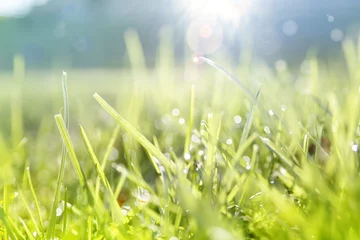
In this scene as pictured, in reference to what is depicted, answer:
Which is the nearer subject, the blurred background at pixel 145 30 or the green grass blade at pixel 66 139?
the green grass blade at pixel 66 139

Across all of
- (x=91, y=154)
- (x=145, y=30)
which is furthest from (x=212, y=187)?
(x=145, y=30)

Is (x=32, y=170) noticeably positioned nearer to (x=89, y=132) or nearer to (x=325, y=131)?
(x=89, y=132)

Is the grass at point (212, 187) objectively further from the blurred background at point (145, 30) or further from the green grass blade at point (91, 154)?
the blurred background at point (145, 30)

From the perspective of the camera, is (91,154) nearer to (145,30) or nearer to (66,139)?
(66,139)

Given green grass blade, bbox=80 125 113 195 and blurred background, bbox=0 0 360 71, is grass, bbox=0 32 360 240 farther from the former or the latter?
blurred background, bbox=0 0 360 71

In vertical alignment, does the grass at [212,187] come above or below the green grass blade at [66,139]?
below

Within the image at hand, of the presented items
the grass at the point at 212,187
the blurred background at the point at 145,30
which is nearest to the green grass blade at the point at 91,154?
the grass at the point at 212,187

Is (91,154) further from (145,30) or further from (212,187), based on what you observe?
(145,30)

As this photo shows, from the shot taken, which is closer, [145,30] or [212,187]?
[212,187]

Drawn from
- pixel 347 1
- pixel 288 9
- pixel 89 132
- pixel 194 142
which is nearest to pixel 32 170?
pixel 89 132
